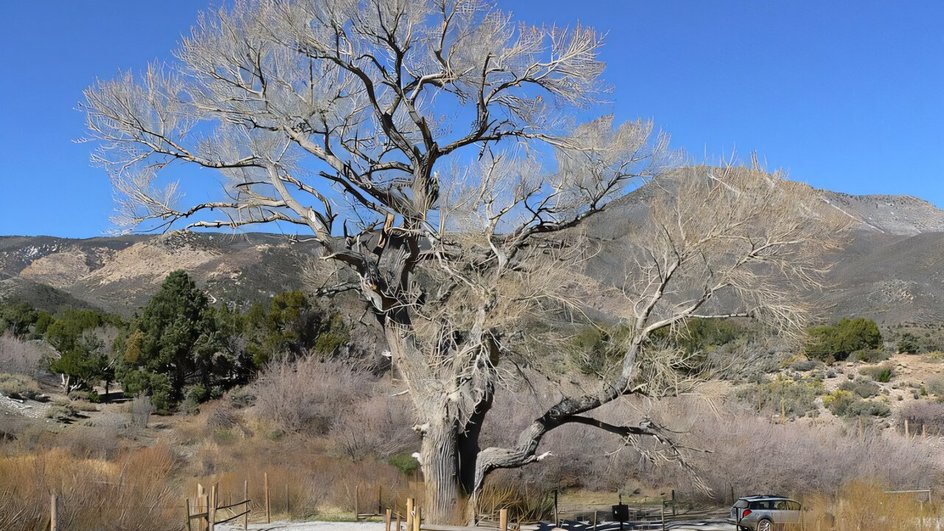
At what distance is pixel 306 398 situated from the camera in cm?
3700

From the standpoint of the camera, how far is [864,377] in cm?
4578

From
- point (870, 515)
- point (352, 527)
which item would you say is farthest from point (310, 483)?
point (870, 515)

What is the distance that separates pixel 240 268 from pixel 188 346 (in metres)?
34.9

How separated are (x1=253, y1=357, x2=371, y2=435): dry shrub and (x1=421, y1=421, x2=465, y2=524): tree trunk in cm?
2044

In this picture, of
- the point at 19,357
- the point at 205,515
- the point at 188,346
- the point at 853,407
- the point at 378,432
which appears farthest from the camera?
the point at 19,357

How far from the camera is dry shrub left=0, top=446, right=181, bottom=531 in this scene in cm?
1214

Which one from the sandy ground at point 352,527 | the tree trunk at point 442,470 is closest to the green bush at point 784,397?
the sandy ground at point 352,527

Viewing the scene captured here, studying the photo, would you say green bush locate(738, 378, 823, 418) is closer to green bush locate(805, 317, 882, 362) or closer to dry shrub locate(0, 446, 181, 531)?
green bush locate(805, 317, 882, 362)

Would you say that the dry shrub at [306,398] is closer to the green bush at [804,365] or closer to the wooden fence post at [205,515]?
the wooden fence post at [205,515]

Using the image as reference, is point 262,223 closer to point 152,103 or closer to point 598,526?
point 152,103

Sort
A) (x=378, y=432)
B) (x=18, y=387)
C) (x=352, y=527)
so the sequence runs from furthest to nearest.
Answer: (x=18, y=387), (x=378, y=432), (x=352, y=527)

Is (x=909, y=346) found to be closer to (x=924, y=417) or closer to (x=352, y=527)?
(x=924, y=417)

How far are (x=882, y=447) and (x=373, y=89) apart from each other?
76.9ft

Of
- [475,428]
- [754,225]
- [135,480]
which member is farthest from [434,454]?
[754,225]
